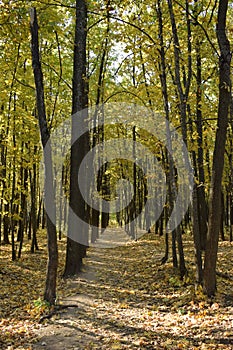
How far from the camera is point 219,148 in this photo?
7.27 metres

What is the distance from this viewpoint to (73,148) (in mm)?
11773

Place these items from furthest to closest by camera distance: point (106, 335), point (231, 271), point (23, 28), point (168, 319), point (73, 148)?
point (73, 148)
point (231, 271)
point (23, 28)
point (168, 319)
point (106, 335)

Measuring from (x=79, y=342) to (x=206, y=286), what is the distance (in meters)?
3.14

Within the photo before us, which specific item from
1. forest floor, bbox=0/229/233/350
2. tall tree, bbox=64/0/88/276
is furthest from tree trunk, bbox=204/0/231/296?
tall tree, bbox=64/0/88/276

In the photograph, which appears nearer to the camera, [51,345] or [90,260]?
[51,345]

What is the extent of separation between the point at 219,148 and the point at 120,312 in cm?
411

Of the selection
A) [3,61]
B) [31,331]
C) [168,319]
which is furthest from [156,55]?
[31,331]

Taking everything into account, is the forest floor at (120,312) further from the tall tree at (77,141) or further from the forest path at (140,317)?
the tall tree at (77,141)

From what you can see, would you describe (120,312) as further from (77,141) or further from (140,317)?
(77,141)

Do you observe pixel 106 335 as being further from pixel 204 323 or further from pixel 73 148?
pixel 73 148

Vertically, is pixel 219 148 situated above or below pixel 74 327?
above

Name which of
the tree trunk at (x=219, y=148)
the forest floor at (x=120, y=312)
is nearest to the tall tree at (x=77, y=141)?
the forest floor at (x=120, y=312)

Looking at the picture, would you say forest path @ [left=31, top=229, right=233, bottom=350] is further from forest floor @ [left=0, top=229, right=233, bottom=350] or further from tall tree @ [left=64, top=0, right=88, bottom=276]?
tall tree @ [left=64, top=0, right=88, bottom=276]

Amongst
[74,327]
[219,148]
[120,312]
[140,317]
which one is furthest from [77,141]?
[74,327]
